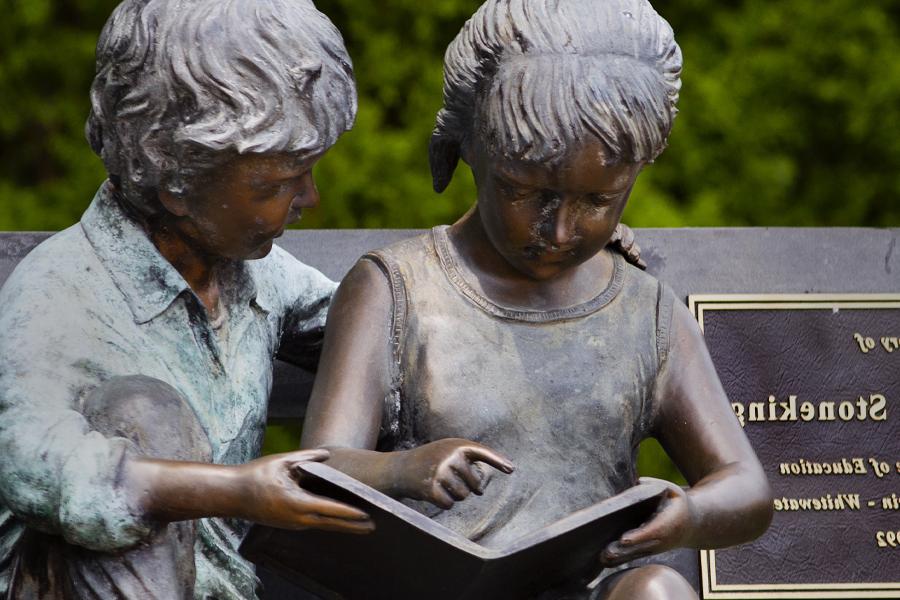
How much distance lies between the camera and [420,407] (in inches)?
165

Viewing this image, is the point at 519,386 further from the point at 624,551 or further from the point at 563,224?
the point at 624,551

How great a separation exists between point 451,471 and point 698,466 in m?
0.72

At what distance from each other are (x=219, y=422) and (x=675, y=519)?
2.91ft

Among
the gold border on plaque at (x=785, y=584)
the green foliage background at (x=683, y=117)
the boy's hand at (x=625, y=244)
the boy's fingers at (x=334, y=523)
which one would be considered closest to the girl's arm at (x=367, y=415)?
the boy's fingers at (x=334, y=523)

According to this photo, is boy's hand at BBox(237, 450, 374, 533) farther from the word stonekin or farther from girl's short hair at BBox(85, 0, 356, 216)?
the word stonekin

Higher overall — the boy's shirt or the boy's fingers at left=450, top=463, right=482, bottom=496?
the boy's fingers at left=450, top=463, right=482, bottom=496

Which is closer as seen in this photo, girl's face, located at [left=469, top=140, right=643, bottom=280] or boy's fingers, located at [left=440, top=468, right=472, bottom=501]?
boy's fingers, located at [left=440, top=468, right=472, bottom=501]

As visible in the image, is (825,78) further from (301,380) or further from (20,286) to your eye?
(20,286)

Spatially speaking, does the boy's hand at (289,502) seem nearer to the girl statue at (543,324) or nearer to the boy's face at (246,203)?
the girl statue at (543,324)

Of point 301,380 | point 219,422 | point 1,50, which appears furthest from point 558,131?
point 1,50

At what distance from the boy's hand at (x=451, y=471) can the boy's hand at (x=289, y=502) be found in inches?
4.6

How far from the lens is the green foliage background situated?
714cm

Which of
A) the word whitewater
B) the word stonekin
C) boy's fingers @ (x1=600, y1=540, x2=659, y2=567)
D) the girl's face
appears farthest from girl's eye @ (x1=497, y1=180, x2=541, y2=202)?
the word whitewater

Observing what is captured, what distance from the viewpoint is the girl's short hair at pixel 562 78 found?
156 inches
